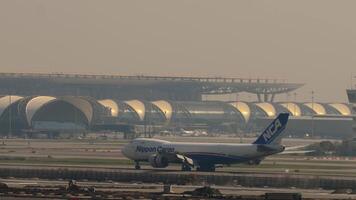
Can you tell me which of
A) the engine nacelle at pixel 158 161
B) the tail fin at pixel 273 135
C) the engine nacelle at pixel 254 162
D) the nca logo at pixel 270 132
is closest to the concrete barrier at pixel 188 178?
the engine nacelle at pixel 158 161

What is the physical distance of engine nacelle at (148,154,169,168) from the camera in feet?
445

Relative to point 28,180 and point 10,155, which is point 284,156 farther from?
point 28,180

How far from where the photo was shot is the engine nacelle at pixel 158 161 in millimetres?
Answer: 135750

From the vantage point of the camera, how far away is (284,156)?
17400cm

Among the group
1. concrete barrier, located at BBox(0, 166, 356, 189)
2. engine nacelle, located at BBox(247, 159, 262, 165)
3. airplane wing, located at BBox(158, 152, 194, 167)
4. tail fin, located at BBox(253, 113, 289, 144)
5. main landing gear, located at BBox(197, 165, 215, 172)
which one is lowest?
concrete barrier, located at BBox(0, 166, 356, 189)

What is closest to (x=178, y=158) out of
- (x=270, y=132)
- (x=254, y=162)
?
(x=254, y=162)

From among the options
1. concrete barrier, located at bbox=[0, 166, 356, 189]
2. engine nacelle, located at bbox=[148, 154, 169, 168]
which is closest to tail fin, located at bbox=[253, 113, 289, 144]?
engine nacelle, located at bbox=[148, 154, 169, 168]

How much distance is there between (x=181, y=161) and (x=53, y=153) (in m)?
43.5

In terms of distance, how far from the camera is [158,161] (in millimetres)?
136125

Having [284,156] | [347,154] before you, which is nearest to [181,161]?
[284,156]

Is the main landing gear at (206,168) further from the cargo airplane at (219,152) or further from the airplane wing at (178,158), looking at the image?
the airplane wing at (178,158)

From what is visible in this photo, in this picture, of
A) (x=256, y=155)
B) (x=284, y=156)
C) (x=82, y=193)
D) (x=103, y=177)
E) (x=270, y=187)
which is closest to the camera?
(x=82, y=193)

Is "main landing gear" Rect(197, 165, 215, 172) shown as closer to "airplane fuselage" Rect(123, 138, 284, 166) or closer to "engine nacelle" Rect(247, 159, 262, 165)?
"airplane fuselage" Rect(123, 138, 284, 166)

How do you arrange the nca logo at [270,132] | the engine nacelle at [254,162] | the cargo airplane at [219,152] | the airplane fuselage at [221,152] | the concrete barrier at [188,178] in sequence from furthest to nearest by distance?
the engine nacelle at [254,162], the nca logo at [270,132], the cargo airplane at [219,152], the airplane fuselage at [221,152], the concrete barrier at [188,178]
